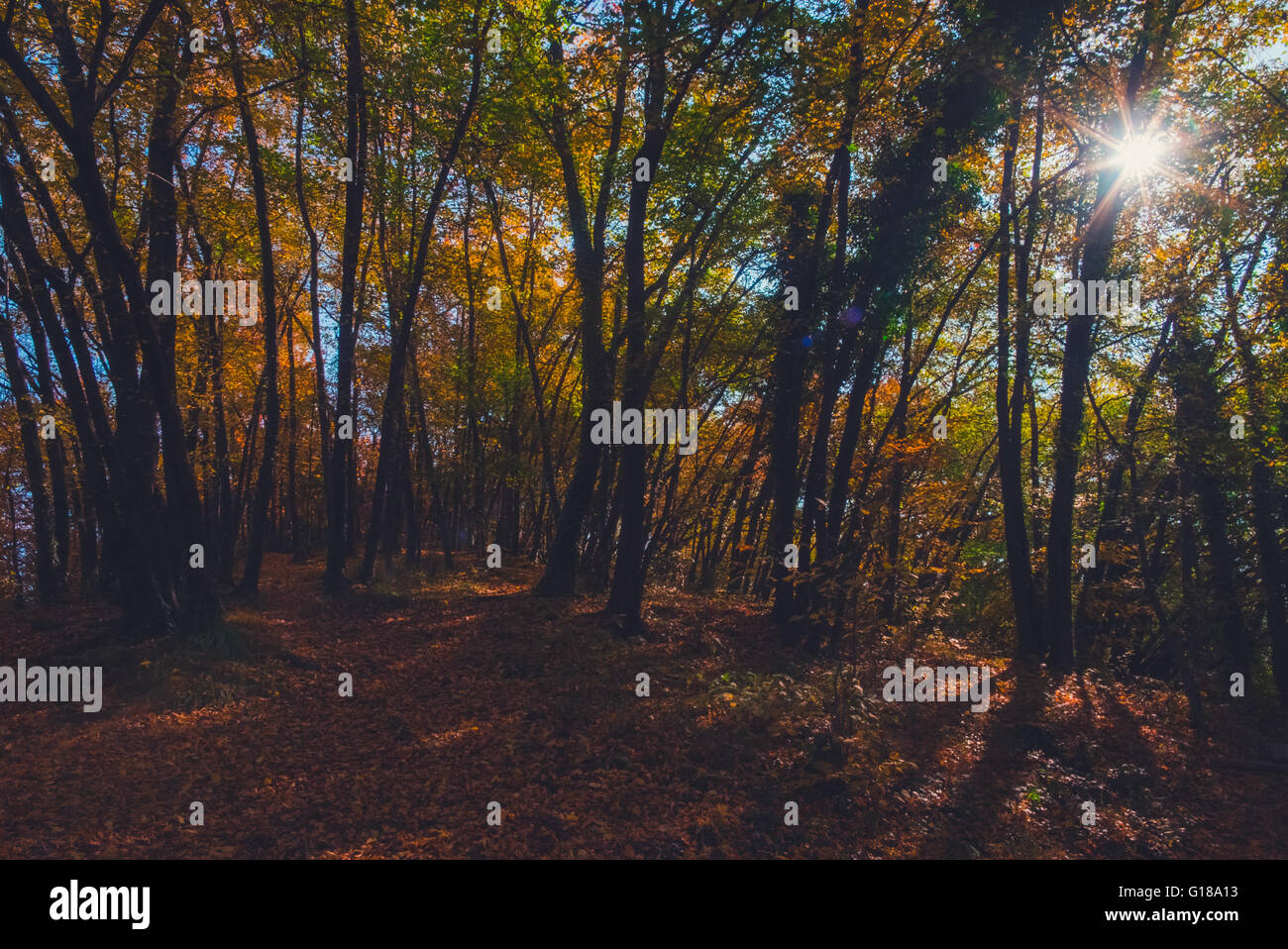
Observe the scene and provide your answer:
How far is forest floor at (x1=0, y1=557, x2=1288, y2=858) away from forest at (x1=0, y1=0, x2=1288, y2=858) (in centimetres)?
5

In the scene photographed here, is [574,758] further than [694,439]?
No

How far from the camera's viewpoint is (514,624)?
9.98 metres

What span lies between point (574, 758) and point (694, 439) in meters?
8.64

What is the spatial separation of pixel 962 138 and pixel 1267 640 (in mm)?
10103

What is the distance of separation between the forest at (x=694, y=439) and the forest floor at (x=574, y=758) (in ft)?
0.16

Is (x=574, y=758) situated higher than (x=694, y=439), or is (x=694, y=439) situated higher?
(x=694, y=439)

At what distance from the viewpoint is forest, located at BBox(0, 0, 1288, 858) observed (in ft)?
19.2

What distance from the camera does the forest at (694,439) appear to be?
5.86 meters

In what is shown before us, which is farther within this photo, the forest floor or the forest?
the forest

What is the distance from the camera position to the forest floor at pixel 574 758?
16.5ft

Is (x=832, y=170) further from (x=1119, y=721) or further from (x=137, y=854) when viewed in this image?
(x=137, y=854)

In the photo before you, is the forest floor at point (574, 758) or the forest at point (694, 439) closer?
the forest floor at point (574, 758)

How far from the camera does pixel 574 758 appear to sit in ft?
20.5
